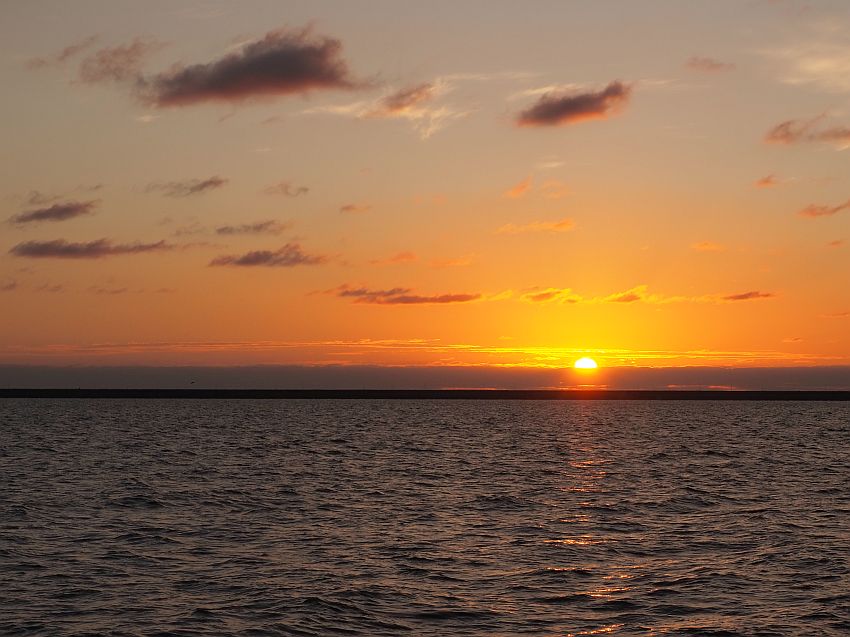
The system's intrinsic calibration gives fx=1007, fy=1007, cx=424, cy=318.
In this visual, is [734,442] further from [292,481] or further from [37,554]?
[37,554]

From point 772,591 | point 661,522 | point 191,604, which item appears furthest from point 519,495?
point 191,604

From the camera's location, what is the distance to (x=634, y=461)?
82.1m

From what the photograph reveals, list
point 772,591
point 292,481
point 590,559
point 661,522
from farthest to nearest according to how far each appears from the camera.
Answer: point 292,481 < point 661,522 < point 590,559 < point 772,591

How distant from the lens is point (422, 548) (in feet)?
124

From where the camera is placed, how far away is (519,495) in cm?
5553

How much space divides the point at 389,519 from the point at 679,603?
1867 centimetres

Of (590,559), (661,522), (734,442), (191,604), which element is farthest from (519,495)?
(734,442)

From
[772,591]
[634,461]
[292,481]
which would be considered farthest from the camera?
[634,461]

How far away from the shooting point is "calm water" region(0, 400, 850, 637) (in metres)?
27.8

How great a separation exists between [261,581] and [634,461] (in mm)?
54886

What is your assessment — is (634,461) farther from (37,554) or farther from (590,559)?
(37,554)

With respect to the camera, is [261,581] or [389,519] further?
[389,519]

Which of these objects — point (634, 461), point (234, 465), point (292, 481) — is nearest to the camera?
point (292, 481)

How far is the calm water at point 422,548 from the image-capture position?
91.2ft
